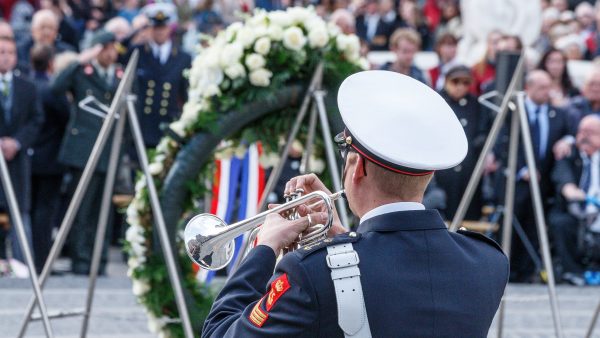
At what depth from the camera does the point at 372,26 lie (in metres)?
16.7

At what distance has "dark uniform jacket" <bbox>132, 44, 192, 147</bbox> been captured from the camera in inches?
480

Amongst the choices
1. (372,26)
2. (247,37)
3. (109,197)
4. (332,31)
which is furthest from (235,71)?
(372,26)

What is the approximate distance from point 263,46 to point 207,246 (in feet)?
9.20

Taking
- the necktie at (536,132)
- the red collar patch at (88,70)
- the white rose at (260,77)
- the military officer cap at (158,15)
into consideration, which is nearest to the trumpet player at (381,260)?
the white rose at (260,77)

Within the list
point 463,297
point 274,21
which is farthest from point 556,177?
point 463,297

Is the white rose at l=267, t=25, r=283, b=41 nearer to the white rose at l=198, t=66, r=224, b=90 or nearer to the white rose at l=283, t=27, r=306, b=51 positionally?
the white rose at l=283, t=27, r=306, b=51

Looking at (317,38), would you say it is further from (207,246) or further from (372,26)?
(372,26)

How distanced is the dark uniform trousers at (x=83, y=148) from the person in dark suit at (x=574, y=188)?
419cm

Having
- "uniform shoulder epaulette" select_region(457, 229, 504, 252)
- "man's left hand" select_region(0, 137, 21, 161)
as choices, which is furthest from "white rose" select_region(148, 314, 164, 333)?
"man's left hand" select_region(0, 137, 21, 161)

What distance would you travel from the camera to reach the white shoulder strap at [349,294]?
3.29 metres

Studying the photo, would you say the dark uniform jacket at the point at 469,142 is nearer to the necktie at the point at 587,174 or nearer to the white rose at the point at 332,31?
the necktie at the point at 587,174

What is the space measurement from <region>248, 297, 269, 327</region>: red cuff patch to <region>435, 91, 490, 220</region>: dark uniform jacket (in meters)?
8.38

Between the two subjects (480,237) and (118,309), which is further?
(118,309)

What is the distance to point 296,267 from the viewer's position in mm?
3338
